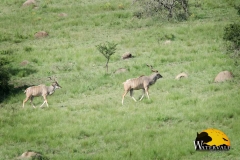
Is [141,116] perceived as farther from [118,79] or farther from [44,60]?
[44,60]

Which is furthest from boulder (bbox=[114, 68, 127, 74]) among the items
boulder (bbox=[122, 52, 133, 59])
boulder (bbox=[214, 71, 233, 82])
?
boulder (bbox=[214, 71, 233, 82])

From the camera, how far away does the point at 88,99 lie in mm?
22047

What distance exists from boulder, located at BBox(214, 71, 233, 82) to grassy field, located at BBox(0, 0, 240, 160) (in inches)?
16.1

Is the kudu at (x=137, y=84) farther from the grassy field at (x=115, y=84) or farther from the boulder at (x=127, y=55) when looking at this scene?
the boulder at (x=127, y=55)

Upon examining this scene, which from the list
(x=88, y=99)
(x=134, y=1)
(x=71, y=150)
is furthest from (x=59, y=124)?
(x=134, y=1)

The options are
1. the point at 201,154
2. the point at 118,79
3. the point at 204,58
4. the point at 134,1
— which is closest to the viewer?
the point at 201,154

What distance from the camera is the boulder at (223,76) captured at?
888 inches

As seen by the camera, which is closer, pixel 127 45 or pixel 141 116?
pixel 141 116

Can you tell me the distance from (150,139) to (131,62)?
14757 mm

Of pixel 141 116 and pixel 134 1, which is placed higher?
pixel 134 1

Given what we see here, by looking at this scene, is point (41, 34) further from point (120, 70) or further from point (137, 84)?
point (137, 84)

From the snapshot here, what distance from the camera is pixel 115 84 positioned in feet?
80.5

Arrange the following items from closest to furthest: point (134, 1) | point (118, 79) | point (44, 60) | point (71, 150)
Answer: point (71, 150) < point (118, 79) < point (44, 60) < point (134, 1)

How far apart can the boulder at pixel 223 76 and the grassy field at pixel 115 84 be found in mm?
409
